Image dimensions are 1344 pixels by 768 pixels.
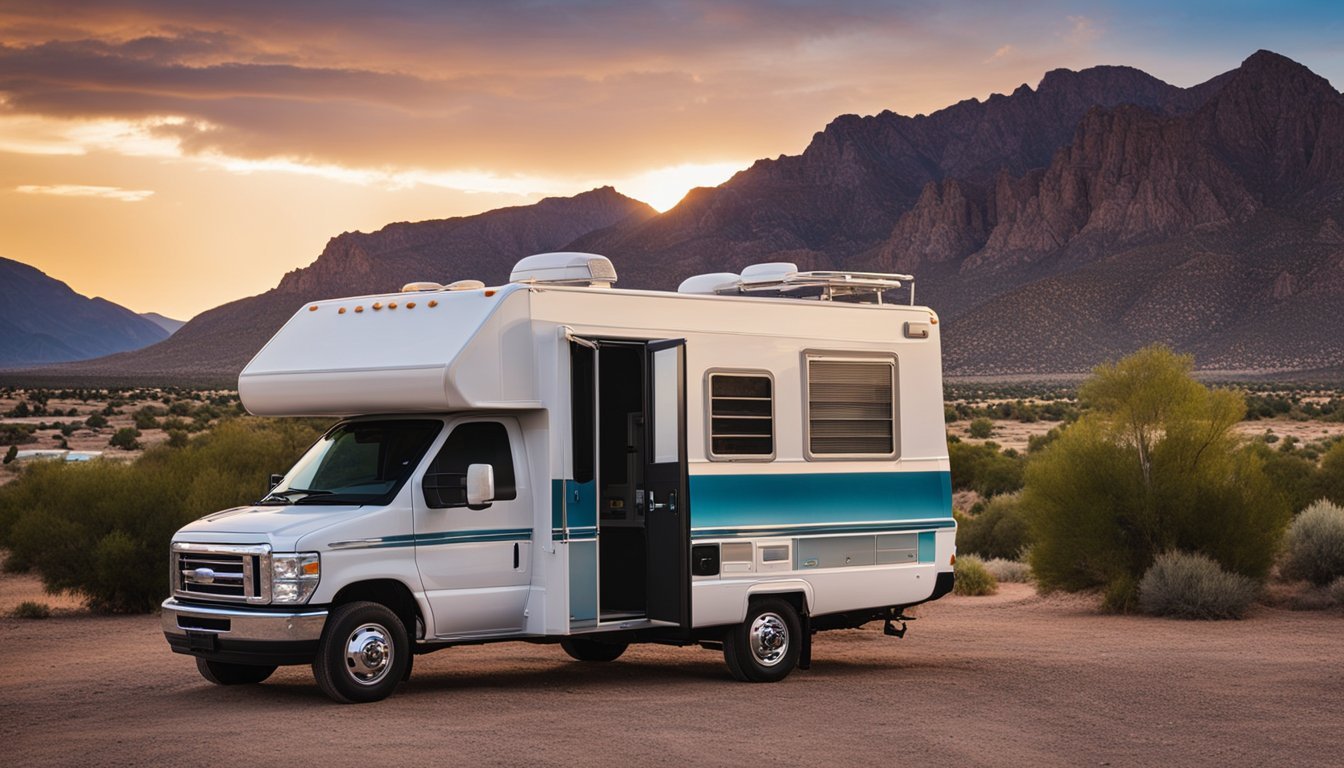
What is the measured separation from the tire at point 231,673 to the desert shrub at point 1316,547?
14.1 metres

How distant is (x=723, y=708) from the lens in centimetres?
1166

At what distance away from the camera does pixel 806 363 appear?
1358cm

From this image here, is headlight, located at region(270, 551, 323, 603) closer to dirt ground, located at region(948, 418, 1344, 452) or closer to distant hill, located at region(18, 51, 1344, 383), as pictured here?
dirt ground, located at region(948, 418, 1344, 452)

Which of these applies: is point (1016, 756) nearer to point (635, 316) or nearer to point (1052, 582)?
point (635, 316)

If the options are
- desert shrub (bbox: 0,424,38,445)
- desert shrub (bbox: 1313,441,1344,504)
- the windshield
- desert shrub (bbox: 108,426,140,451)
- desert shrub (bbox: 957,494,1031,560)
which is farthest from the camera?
desert shrub (bbox: 0,424,38,445)

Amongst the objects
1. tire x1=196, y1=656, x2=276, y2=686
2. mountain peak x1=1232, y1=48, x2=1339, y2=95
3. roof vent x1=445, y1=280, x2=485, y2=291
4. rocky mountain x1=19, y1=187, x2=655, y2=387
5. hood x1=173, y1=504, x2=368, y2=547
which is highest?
mountain peak x1=1232, y1=48, x2=1339, y2=95

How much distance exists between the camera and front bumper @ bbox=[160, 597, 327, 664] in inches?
440

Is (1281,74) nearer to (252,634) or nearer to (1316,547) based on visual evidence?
(1316,547)

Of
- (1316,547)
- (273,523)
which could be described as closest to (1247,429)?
(1316,547)

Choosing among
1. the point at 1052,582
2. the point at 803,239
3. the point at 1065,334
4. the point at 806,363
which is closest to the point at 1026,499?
the point at 1052,582

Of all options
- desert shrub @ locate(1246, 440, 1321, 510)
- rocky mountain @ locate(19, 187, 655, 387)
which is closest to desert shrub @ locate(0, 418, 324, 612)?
desert shrub @ locate(1246, 440, 1321, 510)

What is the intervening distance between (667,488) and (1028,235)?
416 ft

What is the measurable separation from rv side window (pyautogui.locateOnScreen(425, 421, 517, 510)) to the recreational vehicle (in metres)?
0.02

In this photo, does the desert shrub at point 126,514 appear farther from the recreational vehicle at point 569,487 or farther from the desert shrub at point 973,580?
the desert shrub at point 973,580
